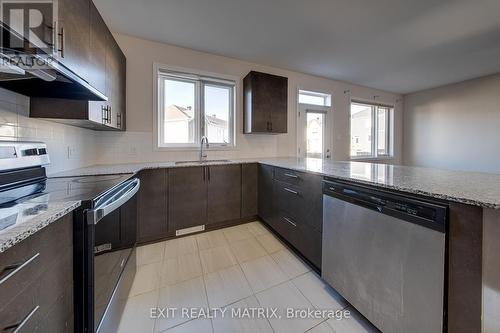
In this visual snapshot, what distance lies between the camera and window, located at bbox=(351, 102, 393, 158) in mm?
4895

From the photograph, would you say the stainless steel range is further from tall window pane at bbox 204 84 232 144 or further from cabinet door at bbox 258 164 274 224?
tall window pane at bbox 204 84 232 144

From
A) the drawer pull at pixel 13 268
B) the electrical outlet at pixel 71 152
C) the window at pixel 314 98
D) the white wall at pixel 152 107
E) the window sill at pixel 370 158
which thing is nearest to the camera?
the drawer pull at pixel 13 268

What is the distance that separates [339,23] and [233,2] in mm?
1301

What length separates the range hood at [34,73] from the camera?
86 centimetres

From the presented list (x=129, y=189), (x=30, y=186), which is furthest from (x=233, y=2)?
(x=30, y=186)

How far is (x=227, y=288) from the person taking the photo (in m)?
1.58

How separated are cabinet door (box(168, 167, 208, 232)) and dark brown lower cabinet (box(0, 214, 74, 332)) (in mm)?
1562

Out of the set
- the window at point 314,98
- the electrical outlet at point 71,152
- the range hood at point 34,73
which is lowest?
the electrical outlet at point 71,152

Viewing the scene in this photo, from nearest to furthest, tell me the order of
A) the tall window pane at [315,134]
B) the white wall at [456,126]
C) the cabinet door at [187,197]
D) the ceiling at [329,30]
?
the ceiling at [329,30], the cabinet door at [187,197], the white wall at [456,126], the tall window pane at [315,134]

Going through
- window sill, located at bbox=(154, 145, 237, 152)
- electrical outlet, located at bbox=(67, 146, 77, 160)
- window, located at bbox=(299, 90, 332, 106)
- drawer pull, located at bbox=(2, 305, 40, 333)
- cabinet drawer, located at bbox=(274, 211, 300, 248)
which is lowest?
cabinet drawer, located at bbox=(274, 211, 300, 248)

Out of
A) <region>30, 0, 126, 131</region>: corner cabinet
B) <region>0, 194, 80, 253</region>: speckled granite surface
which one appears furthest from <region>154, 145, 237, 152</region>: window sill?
<region>0, 194, 80, 253</region>: speckled granite surface

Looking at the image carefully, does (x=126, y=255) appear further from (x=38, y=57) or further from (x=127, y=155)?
(x=127, y=155)

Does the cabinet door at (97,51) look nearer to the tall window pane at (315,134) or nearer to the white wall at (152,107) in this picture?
the white wall at (152,107)

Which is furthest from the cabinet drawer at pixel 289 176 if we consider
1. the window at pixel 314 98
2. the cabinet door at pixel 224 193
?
the window at pixel 314 98
